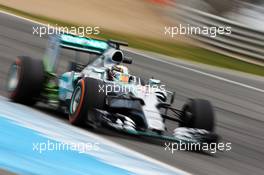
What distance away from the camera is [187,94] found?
1309cm

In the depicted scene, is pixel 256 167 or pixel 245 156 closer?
pixel 256 167

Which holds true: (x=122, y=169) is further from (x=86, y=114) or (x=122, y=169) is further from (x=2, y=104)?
(x=2, y=104)

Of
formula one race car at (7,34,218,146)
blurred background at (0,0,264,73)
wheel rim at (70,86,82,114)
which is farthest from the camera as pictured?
blurred background at (0,0,264,73)

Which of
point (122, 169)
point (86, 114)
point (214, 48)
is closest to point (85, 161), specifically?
point (122, 169)

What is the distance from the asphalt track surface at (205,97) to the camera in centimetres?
775

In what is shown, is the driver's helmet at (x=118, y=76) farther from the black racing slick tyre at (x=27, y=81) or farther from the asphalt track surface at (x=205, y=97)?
the black racing slick tyre at (x=27, y=81)

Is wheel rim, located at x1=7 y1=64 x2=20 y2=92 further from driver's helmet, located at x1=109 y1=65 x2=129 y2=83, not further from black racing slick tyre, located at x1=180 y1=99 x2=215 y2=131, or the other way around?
black racing slick tyre, located at x1=180 y1=99 x2=215 y2=131

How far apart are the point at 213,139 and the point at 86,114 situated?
4.69 ft

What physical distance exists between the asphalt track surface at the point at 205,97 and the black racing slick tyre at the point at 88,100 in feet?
1.08

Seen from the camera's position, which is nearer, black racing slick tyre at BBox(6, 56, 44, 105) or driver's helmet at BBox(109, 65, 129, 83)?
driver's helmet at BBox(109, 65, 129, 83)

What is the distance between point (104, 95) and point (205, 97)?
5505mm

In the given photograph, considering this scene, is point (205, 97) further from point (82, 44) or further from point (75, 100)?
point (75, 100)

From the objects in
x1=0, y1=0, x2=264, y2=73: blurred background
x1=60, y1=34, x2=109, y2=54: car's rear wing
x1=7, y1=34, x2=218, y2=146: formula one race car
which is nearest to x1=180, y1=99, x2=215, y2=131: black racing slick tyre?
x1=7, y1=34, x2=218, y2=146: formula one race car

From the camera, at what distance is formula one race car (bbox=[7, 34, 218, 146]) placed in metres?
7.88
